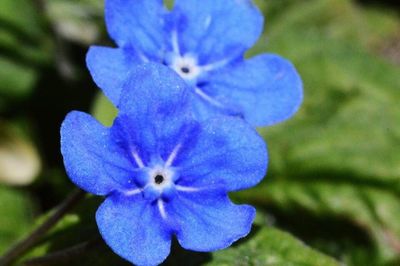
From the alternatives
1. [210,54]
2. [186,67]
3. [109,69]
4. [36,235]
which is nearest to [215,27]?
[210,54]

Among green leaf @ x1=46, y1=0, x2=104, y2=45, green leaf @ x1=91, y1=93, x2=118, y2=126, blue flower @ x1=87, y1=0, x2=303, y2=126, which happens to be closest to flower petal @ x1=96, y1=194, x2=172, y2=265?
blue flower @ x1=87, y1=0, x2=303, y2=126

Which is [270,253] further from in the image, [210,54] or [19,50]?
[19,50]

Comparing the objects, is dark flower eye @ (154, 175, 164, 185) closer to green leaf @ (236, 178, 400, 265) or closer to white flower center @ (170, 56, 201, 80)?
white flower center @ (170, 56, 201, 80)

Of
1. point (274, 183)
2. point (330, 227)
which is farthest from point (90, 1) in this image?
point (330, 227)

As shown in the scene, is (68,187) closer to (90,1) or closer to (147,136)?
(90,1)

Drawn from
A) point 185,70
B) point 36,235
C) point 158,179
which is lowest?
point 36,235

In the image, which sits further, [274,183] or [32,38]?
[32,38]
